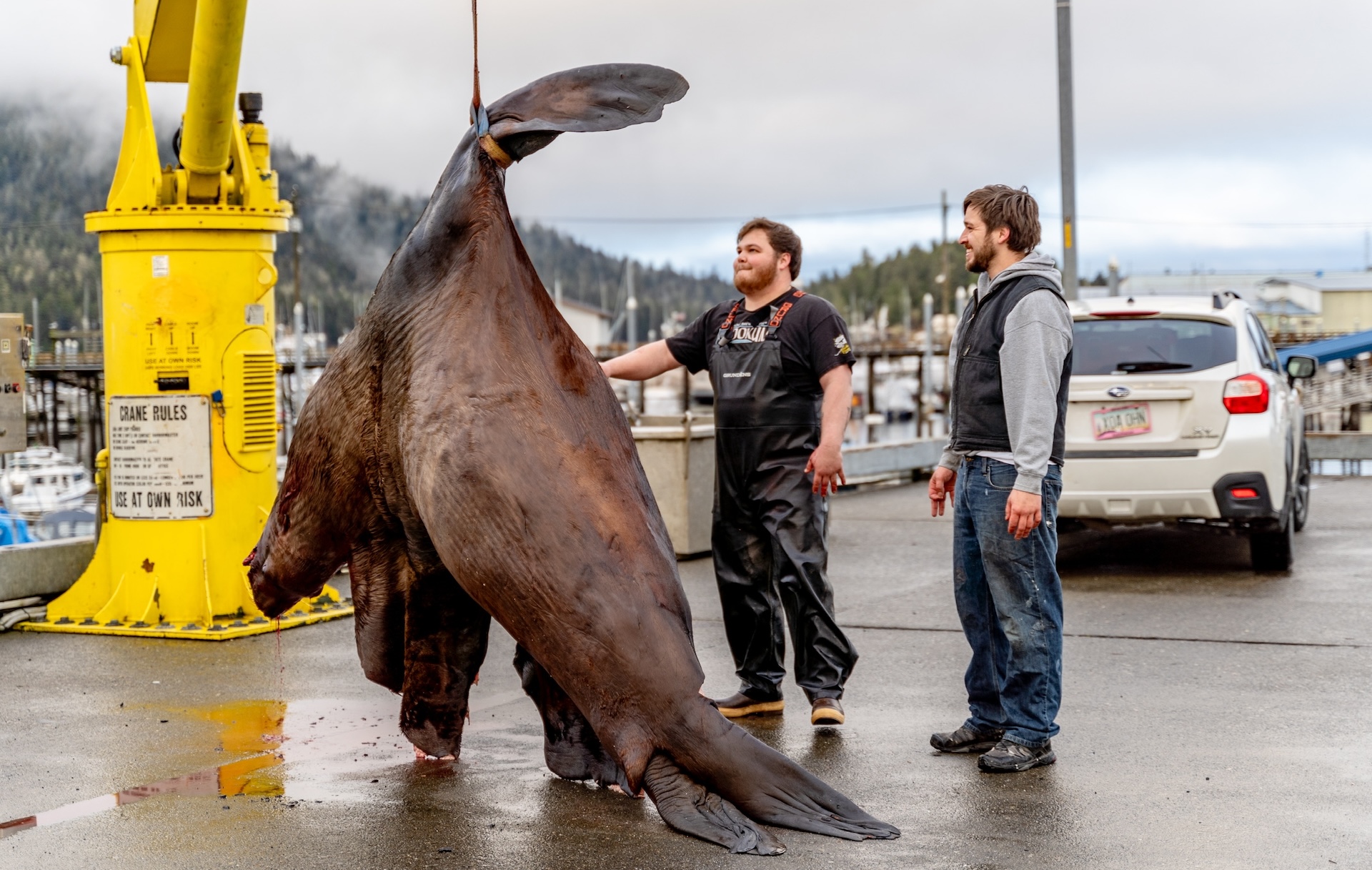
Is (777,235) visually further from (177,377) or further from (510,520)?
(177,377)

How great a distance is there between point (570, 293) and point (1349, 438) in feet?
538

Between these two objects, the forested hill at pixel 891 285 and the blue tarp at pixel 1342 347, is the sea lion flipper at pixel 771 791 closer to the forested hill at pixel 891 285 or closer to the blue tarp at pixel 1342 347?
the blue tarp at pixel 1342 347

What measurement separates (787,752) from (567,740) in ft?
2.88

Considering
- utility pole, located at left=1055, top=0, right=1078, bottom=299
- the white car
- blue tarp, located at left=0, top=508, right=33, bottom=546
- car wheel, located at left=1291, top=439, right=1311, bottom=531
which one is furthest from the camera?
utility pole, located at left=1055, top=0, right=1078, bottom=299

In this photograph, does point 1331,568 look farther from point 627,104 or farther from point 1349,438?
point 1349,438

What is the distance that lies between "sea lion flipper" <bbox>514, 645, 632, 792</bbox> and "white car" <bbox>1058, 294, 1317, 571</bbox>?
4.82 meters

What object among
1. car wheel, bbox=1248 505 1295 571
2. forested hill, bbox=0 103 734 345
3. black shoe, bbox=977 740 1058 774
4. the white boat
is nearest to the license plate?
car wheel, bbox=1248 505 1295 571

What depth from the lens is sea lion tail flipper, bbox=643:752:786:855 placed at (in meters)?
4.26

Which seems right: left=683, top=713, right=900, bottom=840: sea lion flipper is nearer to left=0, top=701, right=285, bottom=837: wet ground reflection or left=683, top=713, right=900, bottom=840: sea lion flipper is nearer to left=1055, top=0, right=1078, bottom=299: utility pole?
left=0, top=701, right=285, bottom=837: wet ground reflection

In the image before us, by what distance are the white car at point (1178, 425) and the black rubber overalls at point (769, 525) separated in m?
3.54

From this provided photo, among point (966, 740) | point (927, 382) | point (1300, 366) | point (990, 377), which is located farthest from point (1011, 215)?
point (927, 382)

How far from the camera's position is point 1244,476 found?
9180 mm

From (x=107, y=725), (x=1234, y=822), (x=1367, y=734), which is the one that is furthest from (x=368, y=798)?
(x=1367, y=734)

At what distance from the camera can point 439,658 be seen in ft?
17.0
